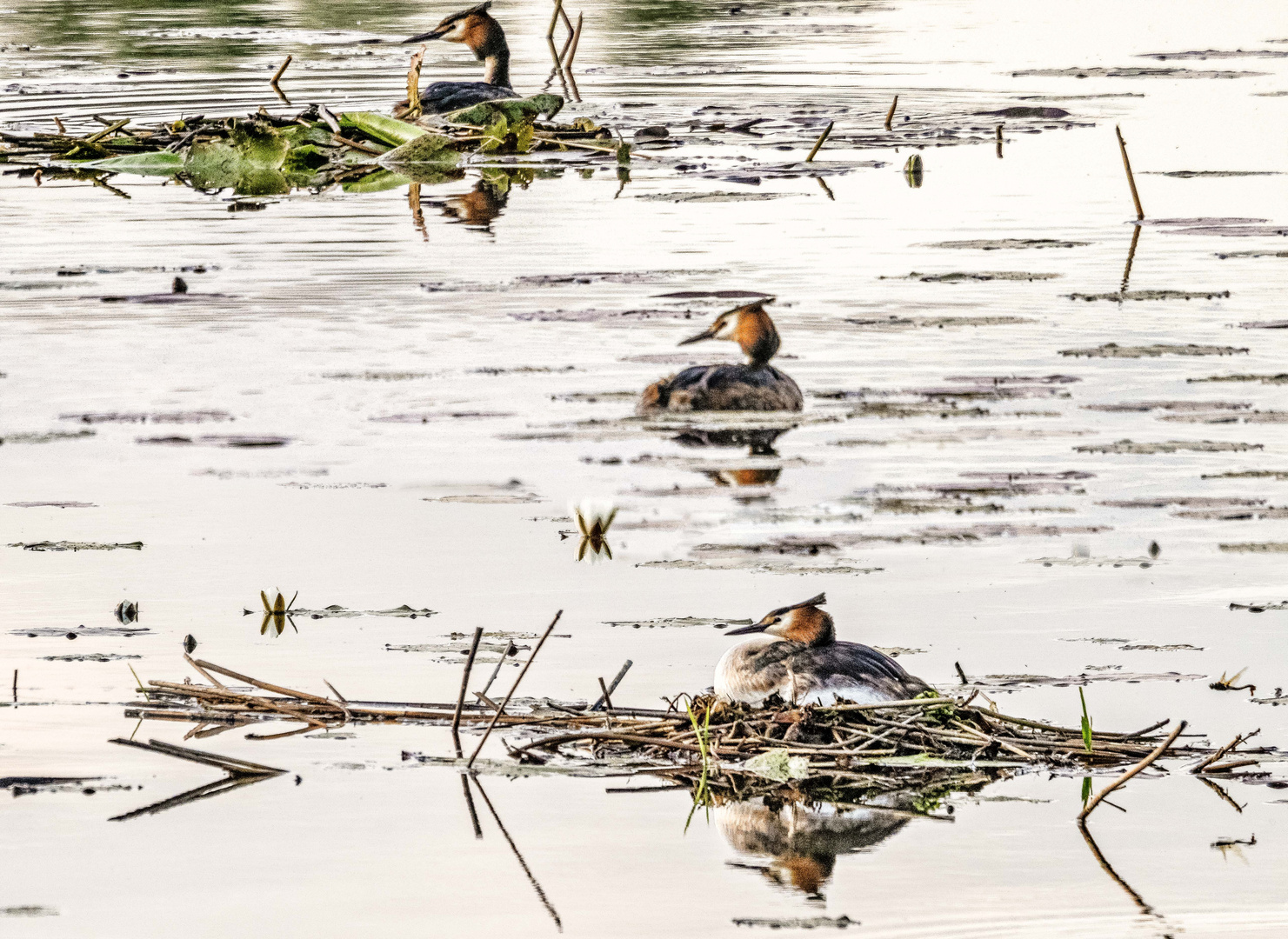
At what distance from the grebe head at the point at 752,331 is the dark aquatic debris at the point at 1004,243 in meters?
4.81

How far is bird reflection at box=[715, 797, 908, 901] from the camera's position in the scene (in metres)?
5.86

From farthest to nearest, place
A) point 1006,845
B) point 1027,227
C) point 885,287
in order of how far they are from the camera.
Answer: point 1027,227 → point 885,287 → point 1006,845

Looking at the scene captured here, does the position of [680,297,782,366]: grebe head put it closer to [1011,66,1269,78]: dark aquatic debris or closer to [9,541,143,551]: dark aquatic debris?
[9,541,143,551]: dark aquatic debris

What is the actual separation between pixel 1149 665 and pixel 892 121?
17180 mm

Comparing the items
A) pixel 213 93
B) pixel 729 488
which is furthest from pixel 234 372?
pixel 213 93

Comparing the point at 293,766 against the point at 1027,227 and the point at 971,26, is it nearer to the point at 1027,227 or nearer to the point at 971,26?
the point at 1027,227

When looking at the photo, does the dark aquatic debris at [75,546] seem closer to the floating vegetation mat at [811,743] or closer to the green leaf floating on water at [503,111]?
the floating vegetation mat at [811,743]

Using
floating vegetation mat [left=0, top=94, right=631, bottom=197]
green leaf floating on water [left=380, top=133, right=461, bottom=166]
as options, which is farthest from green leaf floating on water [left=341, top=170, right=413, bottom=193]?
green leaf floating on water [left=380, top=133, right=461, bottom=166]

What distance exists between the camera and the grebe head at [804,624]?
7.01 m

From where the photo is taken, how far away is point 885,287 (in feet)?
49.5

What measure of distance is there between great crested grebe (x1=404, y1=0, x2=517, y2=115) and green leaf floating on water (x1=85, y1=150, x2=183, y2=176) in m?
2.43

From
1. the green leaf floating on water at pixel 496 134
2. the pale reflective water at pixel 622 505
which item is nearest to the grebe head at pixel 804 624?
the pale reflective water at pixel 622 505

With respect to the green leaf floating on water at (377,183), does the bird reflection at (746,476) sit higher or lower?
higher

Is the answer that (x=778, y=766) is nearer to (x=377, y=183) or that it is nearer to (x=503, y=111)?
(x=377, y=183)
